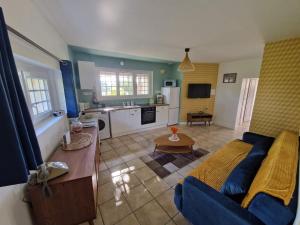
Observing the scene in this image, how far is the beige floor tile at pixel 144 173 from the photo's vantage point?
2192 mm

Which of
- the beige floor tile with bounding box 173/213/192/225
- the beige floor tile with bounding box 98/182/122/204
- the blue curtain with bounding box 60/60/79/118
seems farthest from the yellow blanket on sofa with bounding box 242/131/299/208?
the blue curtain with bounding box 60/60/79/118

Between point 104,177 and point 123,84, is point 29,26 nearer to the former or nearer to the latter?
point 104,177

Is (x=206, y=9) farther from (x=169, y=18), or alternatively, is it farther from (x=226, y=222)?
(x=226, y=222)

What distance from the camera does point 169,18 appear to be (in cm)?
170

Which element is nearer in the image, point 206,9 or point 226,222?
point 226,222

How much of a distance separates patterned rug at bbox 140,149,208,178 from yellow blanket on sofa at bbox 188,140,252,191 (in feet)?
2.26

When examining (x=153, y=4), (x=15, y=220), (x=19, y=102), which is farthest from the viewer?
(x=153, y=4)

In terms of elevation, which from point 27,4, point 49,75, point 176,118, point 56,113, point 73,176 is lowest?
point 176,118

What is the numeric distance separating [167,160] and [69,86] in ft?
8.22

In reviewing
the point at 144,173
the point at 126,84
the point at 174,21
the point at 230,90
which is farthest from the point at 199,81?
the point at 144,173

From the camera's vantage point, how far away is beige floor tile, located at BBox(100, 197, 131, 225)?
1.52 meters

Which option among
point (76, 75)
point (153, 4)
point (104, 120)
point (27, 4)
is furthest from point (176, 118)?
point (27, 4)

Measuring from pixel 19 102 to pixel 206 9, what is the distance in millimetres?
2005

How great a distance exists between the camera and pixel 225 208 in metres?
1.03
